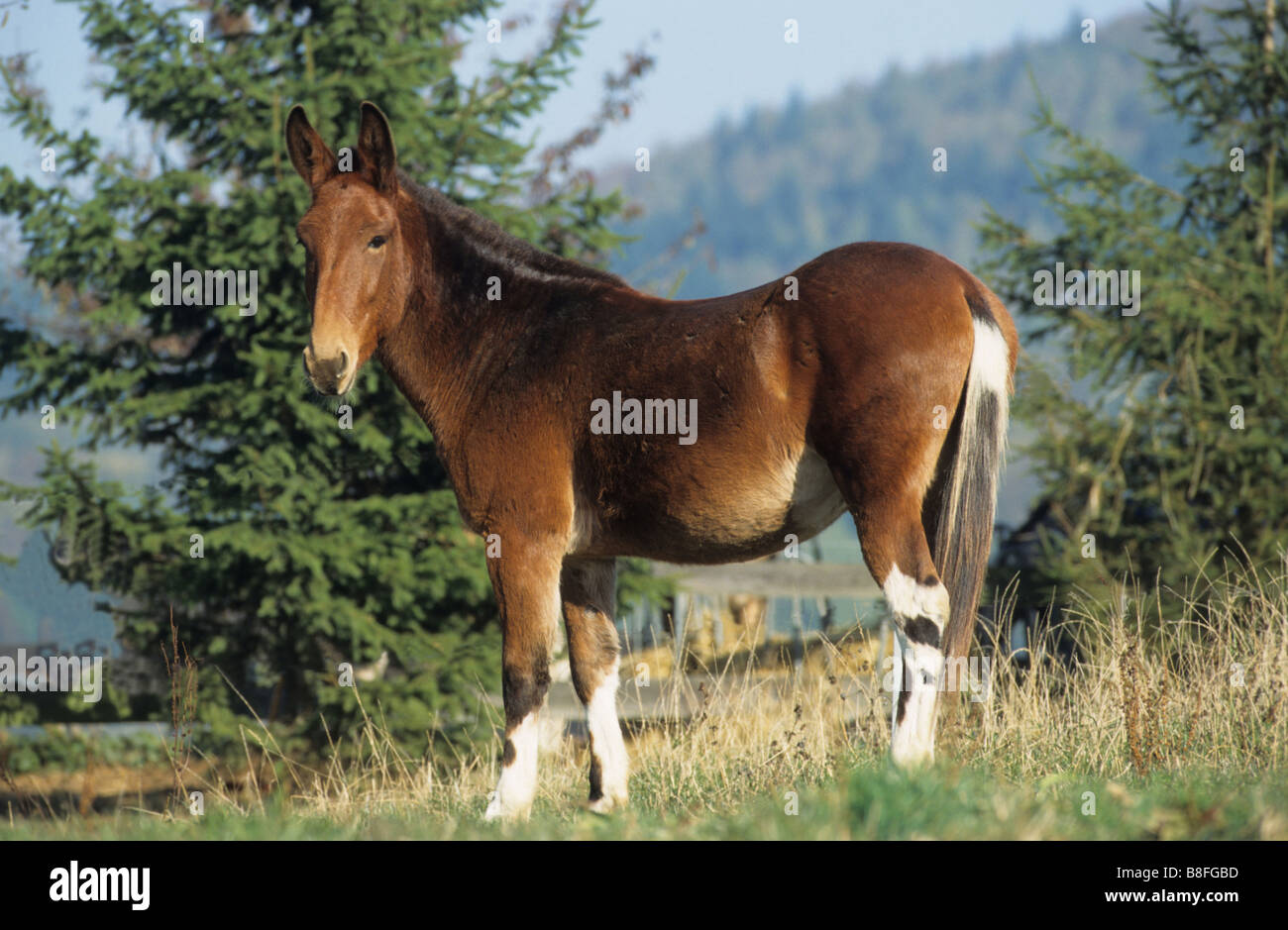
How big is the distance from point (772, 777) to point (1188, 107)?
9.21 metres

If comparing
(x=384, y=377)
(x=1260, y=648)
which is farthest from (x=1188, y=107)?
(x=384, y=377)

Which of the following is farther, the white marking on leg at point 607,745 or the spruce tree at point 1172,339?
the spruce tree at point 1172,339

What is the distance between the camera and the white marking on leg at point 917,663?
400 centimetres

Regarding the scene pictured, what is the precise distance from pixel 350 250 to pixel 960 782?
316cm

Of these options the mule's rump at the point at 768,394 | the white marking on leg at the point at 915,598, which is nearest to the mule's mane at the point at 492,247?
the mule's rump at the point at 768,394

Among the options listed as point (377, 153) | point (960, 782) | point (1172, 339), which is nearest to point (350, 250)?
point (377, 153)

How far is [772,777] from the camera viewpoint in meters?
4.82

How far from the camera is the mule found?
13.5ft

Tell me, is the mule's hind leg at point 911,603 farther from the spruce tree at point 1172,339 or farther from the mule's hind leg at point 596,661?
the spruce tree at point 1172,339

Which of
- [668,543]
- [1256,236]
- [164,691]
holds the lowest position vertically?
[164,691]

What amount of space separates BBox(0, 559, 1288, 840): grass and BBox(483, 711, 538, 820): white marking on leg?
127 millimetres

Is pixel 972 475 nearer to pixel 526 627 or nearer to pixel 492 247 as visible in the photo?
pixel 526 627

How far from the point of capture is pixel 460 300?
5.13 metres
